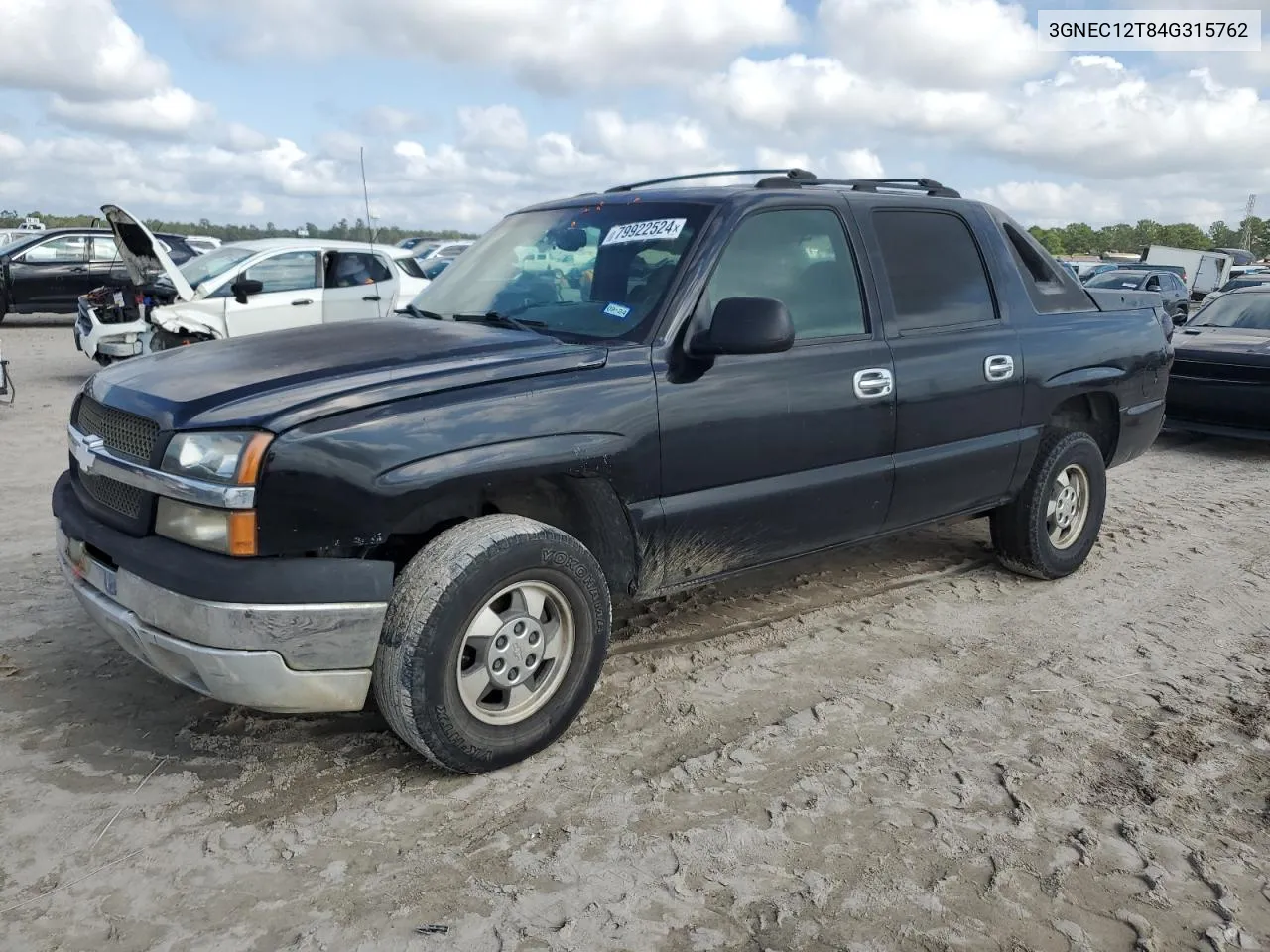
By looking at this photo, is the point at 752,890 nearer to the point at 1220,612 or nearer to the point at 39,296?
the point at 1220,612

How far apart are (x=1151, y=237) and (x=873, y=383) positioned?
4016 inches

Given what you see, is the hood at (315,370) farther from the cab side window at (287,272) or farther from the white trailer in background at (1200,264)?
the white trailer in background at (1200,264)

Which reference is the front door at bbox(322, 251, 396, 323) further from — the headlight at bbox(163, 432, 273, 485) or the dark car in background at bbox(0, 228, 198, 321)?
the headlight at bbox(163, 432, 273, 485)

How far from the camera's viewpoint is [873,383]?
3.98 metres

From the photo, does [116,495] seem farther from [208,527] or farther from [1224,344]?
[1224,344]

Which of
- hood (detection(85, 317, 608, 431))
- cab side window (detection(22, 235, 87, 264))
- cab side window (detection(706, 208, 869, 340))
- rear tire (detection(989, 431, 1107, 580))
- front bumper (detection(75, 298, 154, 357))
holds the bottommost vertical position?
rear tire (detection(989, 431, 1107, 580))

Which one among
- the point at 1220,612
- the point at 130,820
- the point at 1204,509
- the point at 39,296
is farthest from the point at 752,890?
the point at 39,296

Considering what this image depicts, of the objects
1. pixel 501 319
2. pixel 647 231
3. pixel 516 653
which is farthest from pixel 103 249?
pixel 516 653

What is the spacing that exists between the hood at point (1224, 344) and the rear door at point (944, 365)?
5.36 m

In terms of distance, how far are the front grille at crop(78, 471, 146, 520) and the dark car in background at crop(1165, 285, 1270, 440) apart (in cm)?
872

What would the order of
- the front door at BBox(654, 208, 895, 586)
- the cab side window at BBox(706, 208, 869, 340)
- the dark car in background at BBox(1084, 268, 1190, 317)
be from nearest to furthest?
the front door at BBox(654, 208, 895, 586) < the cab side window at BBox(706, 208, 869, 340) < the dark car in background at BBox(1084, 268, 1190, 317)

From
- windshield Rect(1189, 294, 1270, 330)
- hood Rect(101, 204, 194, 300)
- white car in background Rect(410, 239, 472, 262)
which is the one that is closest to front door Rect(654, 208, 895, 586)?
hood Rect(101, 204, 194, 300)

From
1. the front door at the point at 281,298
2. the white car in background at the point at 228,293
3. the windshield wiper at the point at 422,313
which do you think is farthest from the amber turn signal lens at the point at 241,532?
the front door at the point at 281,298

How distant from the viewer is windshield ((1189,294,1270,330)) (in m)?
9.85
